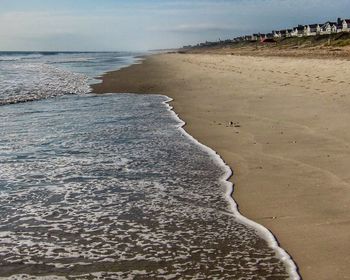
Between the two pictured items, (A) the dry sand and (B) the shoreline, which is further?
(A) the dry sand

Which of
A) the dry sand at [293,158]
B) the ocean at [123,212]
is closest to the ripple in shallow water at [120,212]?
the ocean at [123,212]

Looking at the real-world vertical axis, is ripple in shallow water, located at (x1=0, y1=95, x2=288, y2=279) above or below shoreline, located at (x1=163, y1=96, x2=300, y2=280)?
above

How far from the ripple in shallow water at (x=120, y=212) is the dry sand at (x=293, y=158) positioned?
0.32 m

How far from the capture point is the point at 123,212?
17.0 feet

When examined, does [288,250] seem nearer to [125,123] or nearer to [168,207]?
[168,207]

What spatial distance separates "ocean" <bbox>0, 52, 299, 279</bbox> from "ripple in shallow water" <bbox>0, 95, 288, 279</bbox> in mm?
10

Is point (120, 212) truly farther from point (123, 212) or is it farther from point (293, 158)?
point (293, 158)

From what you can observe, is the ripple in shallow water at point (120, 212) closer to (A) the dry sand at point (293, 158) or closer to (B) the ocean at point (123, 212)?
(B) the ocean at point (123, 212)

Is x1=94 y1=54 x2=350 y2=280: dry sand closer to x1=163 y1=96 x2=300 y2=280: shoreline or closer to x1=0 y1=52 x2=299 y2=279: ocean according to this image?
x1=163 y1=96 x2=300 y2=280: shoreline

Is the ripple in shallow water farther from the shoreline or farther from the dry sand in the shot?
the dry sand

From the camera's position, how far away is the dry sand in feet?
14.1

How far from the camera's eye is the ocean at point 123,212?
3916 mm

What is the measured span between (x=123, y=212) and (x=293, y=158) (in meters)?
3.10

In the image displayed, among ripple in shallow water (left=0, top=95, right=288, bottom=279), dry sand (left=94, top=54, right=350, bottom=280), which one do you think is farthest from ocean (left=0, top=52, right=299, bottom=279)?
dry sand (left=94, top=54, right=350, bottom=280)
